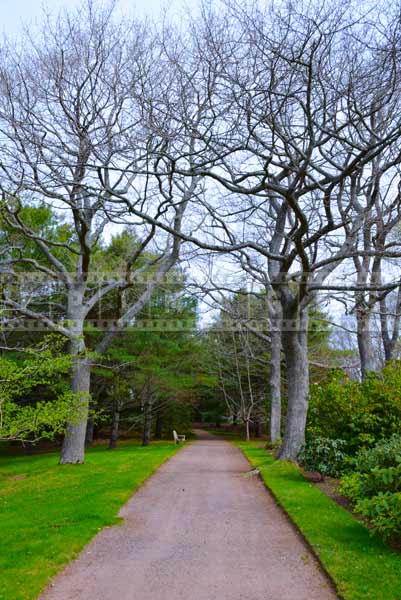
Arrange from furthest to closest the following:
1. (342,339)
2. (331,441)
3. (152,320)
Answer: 1. (342,339)
2. (152,320)
3. (331,441)

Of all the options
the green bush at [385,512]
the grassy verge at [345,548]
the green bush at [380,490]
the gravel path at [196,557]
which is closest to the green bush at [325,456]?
the grassy verge at [345,548]

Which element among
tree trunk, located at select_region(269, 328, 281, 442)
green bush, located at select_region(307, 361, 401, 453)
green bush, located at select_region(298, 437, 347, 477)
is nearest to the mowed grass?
green bush, located at select_region(298, 437, 347, 477)

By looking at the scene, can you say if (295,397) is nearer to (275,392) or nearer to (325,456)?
(325,456)

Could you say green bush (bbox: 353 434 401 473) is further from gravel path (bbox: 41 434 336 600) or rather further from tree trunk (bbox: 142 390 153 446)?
tree trunk (bbox: 142 390 153 446)

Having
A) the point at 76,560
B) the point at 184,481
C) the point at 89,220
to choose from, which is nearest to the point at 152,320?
the point at 89,220

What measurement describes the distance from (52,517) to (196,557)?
9.82ft

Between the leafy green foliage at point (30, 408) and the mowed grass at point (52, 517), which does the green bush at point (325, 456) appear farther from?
the leafy green foliage at point (30, 408)

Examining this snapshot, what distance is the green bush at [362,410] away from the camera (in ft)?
38.1

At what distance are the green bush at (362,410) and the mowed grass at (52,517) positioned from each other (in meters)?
4.77

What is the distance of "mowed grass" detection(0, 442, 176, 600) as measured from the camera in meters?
5.04

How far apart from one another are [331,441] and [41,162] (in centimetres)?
935

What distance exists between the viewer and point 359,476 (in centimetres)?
701

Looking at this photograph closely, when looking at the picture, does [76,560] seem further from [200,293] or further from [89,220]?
[200,293]

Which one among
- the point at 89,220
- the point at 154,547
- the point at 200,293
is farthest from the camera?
the point at 200,293
